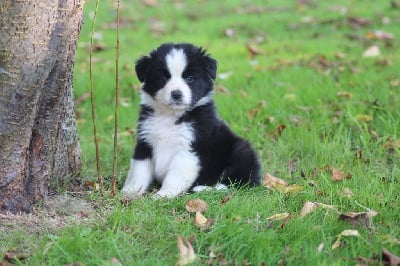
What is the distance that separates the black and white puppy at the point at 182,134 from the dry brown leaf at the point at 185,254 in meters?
0.95

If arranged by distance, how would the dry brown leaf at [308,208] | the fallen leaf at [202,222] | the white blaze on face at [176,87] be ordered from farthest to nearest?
the white blaze on face at [176,87] < the dry brown leaf at [308,208] < the fallen leaf at [202,222]

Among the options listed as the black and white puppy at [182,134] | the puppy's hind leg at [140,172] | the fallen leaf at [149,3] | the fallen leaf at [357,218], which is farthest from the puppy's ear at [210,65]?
the fallen leaf at [149,3]

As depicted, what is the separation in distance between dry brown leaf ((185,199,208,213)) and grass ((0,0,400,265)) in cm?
5

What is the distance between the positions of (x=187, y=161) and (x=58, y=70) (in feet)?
3.68

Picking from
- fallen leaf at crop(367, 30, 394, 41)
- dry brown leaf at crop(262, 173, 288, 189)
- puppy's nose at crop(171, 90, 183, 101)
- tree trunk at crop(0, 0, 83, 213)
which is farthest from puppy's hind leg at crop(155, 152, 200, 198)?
fallen leaf at crop(367, 30, 394, 41)

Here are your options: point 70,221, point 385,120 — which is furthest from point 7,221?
point 385,120

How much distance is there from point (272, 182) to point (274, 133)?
1.32 meters

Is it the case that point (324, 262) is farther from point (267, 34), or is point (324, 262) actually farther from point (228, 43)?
point (267, 34)

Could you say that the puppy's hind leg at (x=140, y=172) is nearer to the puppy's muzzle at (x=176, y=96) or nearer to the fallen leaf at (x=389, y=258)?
the puppy's muzzle at (x=176, y=96)

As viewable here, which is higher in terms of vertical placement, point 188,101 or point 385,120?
point 188,101

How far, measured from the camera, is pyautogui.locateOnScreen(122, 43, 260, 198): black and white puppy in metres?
4.26

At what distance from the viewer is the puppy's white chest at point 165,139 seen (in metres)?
4.32

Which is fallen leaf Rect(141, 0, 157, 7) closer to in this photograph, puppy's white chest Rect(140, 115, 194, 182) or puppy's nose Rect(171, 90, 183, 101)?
puppy's white chest Rect(140, 115, 194, 182)

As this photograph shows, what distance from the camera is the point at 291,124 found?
5723mm
